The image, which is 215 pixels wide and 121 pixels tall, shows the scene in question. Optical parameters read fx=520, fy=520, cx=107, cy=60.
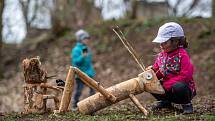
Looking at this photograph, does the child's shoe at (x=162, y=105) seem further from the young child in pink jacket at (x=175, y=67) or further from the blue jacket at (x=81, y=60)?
the blue jacket at (x=81, y=60)

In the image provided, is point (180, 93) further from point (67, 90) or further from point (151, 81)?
point (67, 90)

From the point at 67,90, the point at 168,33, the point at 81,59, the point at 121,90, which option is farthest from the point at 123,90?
the point at 81,59

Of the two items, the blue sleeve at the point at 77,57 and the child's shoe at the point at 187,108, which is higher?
the blue sleeve at the point at 77,57

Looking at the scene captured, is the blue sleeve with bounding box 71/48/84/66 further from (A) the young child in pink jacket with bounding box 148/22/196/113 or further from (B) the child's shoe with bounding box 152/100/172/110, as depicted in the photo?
(A) the young child in pink jacket with bounding box 148/22/196/113

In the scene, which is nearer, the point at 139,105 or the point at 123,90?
the point at 139,105

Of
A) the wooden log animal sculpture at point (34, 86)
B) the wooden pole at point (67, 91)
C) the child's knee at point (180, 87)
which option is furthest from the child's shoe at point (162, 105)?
the wooden log animal sculpture at point (34, 86)

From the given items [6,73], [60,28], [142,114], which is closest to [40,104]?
[142,114]

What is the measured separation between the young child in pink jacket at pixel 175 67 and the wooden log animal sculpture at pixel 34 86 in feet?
5.44

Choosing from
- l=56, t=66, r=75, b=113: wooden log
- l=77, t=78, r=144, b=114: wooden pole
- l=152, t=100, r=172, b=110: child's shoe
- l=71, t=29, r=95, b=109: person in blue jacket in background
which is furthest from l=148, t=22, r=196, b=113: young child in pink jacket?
l=71, t=29, r=95, b=109: person in blue jacket in background

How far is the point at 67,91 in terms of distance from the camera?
697 cm

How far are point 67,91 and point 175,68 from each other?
148 cm

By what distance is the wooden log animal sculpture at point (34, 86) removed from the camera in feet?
24.4

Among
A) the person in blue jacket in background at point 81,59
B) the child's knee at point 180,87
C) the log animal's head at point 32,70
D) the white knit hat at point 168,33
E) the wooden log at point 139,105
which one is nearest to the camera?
the wooden log at point 139,105

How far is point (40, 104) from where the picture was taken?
7461mm
